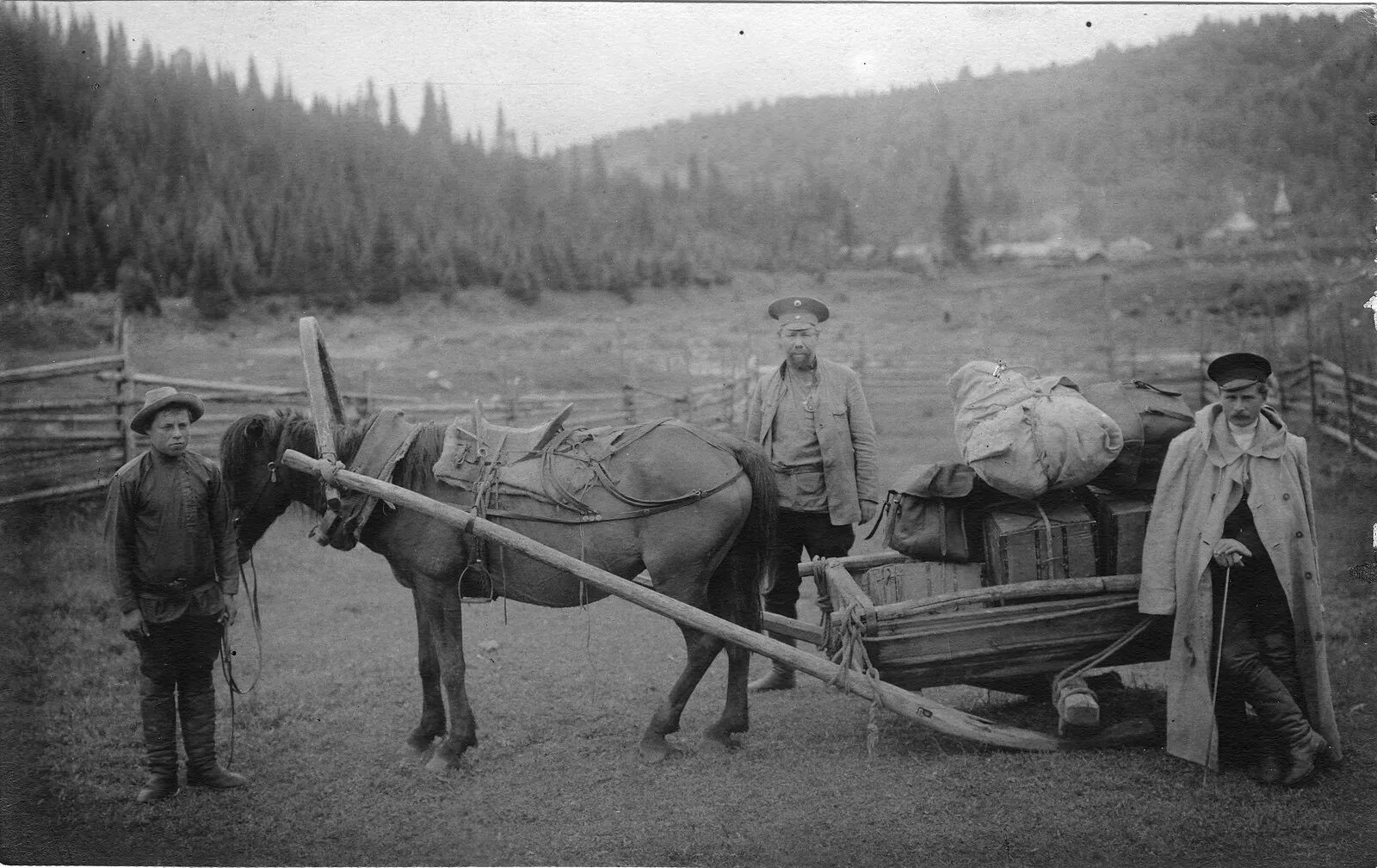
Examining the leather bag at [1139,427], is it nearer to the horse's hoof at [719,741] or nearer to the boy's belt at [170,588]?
the horse's hoof at [719,741]

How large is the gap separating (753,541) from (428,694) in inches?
71.9

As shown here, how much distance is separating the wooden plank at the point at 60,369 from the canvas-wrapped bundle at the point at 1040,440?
19.0 ft

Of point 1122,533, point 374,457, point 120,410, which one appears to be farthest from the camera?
point 120,410

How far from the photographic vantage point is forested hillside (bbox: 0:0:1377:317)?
5.84 m

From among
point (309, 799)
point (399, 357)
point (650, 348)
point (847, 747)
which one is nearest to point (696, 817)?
point (847, 747)

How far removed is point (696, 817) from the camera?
3605mm

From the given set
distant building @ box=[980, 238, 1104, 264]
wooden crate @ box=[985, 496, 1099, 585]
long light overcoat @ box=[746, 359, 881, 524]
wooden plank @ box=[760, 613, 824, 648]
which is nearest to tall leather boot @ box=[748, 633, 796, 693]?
wooden plank @ box=[760, 613, 824, 648]

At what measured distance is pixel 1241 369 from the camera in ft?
11.5

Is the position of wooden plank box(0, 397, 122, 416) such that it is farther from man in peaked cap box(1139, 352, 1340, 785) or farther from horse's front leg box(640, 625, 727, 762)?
man in peaked cap box(1139, 352, 1340, 785)

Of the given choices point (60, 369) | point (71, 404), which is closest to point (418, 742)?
point (60, 369)

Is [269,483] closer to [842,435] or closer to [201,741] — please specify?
[201,741]

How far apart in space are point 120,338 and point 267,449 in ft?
18.5

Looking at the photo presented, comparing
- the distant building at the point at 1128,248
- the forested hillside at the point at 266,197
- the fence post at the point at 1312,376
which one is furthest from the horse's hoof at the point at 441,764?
the distant building at the point at 1128,248

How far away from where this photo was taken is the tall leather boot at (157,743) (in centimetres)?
380
